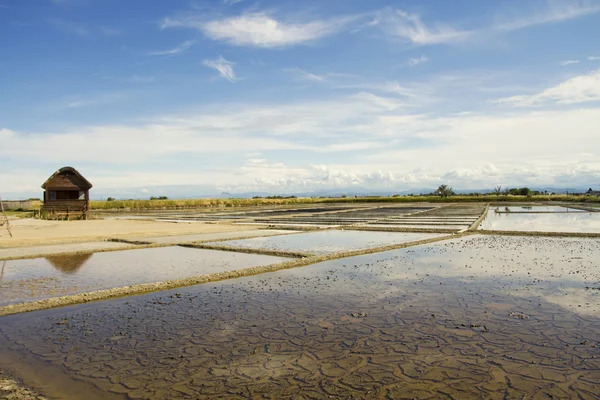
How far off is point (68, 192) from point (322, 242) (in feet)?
72.6

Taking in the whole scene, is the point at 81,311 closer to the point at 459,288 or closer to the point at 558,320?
the point at 459,288

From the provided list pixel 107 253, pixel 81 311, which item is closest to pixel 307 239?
pixel 107 253

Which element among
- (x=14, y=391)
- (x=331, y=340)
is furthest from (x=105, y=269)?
(x=331, y=340)

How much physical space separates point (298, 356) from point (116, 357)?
5.98 ft

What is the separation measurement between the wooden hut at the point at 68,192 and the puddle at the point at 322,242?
1806 cm

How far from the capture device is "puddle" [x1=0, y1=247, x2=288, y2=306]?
7793mm

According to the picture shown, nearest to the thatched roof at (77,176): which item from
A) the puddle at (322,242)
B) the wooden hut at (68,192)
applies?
the wooden hut at (68,192)

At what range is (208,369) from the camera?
417 cm

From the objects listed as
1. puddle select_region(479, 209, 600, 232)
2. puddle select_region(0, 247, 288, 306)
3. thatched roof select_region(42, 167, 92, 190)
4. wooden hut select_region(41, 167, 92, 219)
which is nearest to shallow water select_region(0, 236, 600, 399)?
puddle select_region(0, 247, 288, 306)

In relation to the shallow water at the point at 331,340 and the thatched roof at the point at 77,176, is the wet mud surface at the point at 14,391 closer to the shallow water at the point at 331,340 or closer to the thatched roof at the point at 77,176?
the shallow water at the point at 331,340

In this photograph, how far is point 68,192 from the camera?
29.8 meters

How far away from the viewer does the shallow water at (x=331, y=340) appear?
12.6 feet

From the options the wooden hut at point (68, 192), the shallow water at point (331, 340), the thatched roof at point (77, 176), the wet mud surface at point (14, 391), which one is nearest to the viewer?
the wet mud surface at point (14, 391)

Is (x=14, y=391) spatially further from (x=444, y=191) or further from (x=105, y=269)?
(x=444, y=191)
